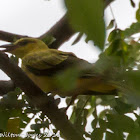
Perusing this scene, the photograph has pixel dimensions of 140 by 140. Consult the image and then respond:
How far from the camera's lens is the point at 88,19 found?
14.6 inches

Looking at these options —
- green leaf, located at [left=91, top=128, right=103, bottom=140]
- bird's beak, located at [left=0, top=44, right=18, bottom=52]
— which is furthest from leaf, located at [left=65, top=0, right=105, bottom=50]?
bird's beak, located at [left=0, top=44, right=18, bottom=52]

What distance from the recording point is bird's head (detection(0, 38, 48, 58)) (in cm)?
365

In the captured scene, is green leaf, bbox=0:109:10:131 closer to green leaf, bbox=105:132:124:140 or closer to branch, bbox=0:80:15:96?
green leaf, bbox=105:132:124:140

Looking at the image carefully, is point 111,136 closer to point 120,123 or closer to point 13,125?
point 120,123

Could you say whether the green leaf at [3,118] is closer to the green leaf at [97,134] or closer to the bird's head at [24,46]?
the green leaf at [97,134]

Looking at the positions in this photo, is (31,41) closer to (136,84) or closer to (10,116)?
(10,116)

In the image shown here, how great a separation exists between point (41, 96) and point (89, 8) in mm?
1682

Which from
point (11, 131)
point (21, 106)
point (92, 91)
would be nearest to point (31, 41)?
point (92, 91)

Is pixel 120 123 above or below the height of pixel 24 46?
above

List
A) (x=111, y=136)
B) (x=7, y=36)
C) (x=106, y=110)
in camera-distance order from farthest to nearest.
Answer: (x=7, y=36) < (x=106, y=110) < (x=111, y=136)

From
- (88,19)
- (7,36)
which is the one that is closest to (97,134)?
(88,19)

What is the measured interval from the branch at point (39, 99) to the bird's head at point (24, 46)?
1663mm

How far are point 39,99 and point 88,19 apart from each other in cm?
166

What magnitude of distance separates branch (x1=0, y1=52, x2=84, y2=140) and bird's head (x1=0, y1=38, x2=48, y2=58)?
166 cm
